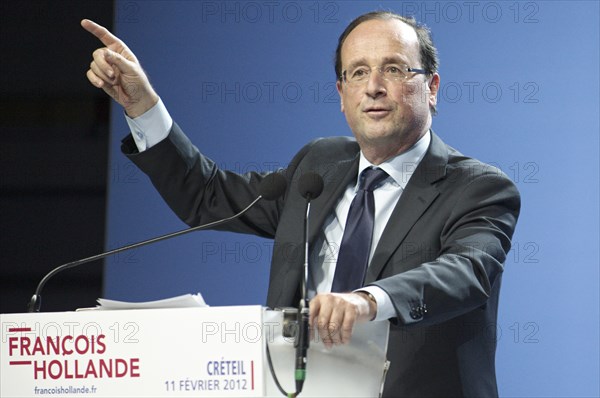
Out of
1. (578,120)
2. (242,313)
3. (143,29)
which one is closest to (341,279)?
(242,313)

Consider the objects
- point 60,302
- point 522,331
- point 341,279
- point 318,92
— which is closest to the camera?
point 341,279

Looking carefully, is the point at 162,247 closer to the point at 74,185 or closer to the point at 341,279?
the point at 74,185

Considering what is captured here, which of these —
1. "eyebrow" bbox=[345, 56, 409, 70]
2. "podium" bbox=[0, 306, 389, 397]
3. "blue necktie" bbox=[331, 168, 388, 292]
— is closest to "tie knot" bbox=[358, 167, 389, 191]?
"blue necktie" bbox=[331, 168, 388, 292]

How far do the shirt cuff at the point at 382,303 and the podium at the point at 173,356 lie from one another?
5 cm

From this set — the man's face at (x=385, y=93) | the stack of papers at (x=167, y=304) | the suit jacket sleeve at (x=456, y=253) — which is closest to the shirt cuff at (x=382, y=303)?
the suit jacket sleeve at (x=456, y=253)

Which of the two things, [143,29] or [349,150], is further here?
[143,29]

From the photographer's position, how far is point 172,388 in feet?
4.96

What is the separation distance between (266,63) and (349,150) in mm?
904

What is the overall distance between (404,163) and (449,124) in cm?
82

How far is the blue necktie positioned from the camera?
86.3 inches

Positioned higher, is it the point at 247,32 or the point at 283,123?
the point at 247,32

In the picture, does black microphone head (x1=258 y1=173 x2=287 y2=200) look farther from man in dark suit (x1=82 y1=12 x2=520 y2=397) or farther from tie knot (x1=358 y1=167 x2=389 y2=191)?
tie knot (x1=358 y1=167 x2=389 y2=191)

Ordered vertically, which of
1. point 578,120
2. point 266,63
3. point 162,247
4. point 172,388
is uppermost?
point 266,63

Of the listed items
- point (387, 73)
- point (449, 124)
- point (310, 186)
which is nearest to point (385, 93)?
point (387, 73)
